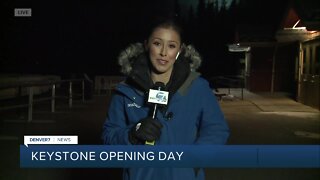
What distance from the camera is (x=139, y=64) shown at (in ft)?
7.23

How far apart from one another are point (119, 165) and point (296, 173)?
311cm

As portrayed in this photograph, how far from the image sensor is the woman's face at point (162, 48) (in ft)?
7.06

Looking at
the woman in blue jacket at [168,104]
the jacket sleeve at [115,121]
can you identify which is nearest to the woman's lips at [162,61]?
the woman in blue jacket at [168,104]

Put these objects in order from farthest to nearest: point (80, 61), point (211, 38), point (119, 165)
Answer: point (211, 38) < point (80, 61) < point (119, 165)

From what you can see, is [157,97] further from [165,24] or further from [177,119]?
[165,24]

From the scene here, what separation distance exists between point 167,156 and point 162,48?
0.58 m

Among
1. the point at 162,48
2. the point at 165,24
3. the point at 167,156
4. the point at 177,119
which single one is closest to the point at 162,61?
the point at 162,48

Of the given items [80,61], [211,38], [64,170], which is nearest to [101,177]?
[64,170]

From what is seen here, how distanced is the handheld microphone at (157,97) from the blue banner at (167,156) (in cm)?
35

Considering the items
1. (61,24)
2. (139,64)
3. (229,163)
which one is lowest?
(229,163)

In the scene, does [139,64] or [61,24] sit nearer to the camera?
[139,64]

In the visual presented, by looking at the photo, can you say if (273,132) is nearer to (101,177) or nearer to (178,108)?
(101,177)

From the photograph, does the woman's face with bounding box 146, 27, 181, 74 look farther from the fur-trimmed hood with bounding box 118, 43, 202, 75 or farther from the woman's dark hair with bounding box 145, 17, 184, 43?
the fur-trimmed hood with bounding box 118, 43, 202, 75

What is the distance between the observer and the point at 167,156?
236 cm
